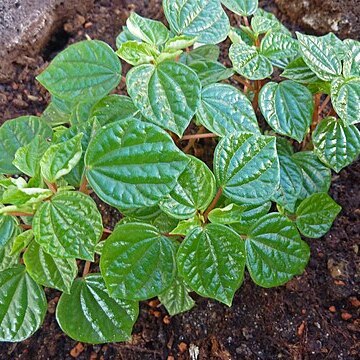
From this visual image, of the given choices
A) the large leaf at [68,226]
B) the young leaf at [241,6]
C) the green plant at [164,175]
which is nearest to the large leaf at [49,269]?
the green plant at [164,175]

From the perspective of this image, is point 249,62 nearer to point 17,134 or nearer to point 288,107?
point 288,107

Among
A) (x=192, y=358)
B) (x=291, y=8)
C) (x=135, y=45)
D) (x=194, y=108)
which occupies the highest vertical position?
(x=135, y=45)

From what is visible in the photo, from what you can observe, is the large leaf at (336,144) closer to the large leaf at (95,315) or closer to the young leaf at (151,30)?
the young leaf at (151,30)

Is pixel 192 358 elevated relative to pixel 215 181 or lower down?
lower down

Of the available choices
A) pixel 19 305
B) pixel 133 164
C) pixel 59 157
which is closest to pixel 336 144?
pixel 133 164

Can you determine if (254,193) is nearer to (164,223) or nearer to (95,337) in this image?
(164,223)

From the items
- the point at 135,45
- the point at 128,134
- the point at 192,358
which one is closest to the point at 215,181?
the point at 128,134
